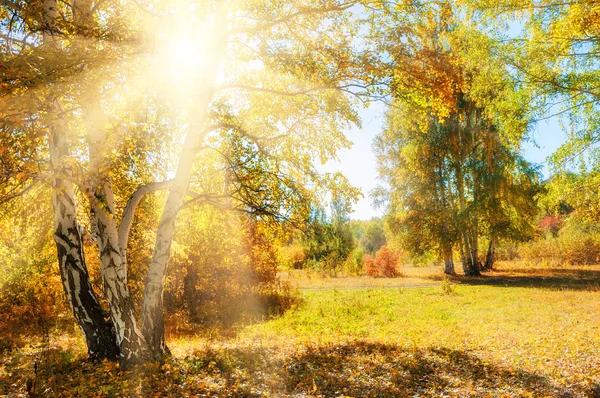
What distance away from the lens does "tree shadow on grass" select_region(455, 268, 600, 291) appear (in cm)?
1858

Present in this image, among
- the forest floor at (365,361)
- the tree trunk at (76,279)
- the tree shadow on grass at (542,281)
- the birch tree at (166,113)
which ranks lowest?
the tree shadow on grass at (542,281)

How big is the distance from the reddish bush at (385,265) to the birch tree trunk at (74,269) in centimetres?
2552

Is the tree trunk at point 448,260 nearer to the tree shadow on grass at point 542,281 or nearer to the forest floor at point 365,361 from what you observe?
the tree shadow on grass at point 542,281

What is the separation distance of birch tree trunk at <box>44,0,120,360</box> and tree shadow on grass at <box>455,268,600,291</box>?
19208 mm

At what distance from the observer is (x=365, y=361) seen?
762 cm

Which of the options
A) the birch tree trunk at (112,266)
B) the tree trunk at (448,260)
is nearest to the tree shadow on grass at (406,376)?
the birch tree trunk at (112,266)

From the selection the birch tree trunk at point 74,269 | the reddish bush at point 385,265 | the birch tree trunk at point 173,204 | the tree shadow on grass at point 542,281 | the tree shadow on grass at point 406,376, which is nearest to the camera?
the tree shadow on grass at point 406,376

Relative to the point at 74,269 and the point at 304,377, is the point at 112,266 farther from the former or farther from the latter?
the point at 304,377

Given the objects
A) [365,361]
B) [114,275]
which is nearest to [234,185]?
[114,275]

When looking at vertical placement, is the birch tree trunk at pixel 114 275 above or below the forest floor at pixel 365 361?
above

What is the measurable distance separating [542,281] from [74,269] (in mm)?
22730

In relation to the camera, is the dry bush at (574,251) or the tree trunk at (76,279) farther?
the dry bush at (574,251)

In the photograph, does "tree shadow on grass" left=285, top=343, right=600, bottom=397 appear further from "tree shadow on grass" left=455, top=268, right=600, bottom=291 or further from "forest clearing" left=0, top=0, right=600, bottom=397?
"tree shadow on grass" left=455, top=268, right=600, bottom=291

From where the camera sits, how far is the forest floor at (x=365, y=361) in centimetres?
618
